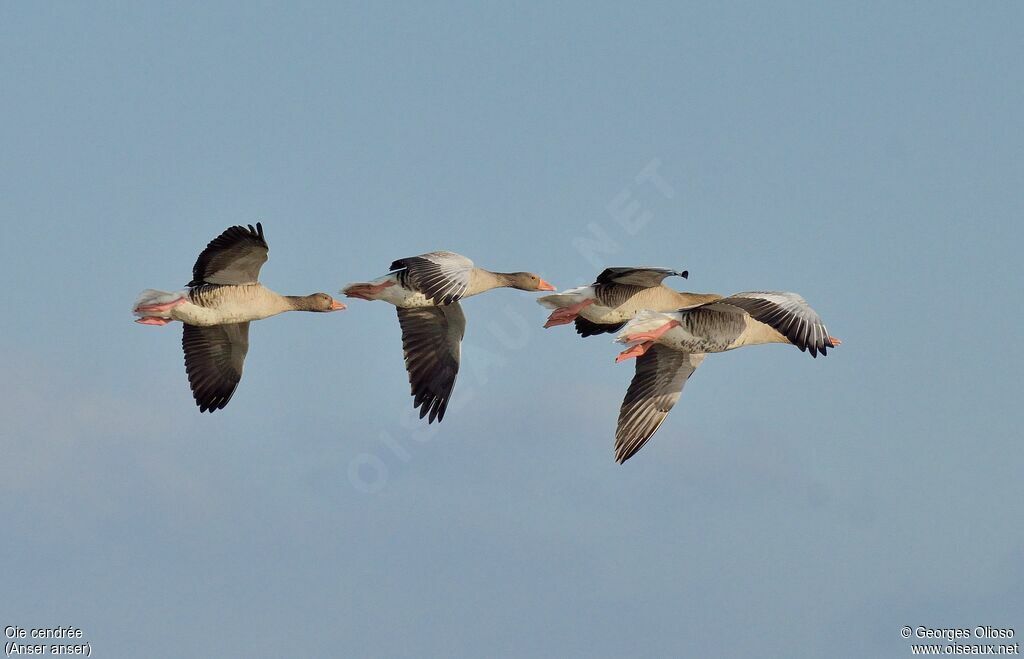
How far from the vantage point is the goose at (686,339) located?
645 inches

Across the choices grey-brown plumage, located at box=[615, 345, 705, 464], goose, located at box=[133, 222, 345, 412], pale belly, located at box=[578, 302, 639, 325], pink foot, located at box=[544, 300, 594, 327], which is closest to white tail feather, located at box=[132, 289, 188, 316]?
goose, located at box=[133, 222, 345, 412]

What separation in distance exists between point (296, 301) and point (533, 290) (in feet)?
9.35

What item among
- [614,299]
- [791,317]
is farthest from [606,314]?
[791,317]

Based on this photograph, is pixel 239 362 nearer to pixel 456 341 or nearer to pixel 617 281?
pixel 456 341

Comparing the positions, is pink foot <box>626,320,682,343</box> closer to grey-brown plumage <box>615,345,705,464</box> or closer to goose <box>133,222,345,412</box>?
grey-brown plumage <box>615,345,705,464</box>

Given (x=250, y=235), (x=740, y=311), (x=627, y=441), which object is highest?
(x=250, y=235)

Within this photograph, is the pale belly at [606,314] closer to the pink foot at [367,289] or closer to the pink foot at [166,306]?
the pink foot at [367,289]

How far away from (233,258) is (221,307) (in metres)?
0.74

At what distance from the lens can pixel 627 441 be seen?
18625 millimetres

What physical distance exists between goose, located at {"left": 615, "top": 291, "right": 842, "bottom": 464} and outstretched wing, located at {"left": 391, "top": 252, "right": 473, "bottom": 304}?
180 centimetres

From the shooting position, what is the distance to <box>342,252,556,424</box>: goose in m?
18.6

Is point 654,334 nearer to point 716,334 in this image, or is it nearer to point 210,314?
point 716,334

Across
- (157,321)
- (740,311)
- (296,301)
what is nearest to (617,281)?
(740,311)

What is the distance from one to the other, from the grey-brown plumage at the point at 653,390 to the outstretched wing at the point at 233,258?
14.4 ft
